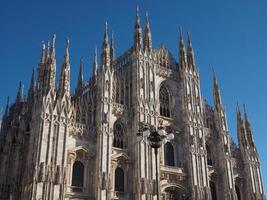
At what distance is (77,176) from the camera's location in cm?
3394

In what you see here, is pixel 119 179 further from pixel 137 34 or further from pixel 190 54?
pixel 190 54

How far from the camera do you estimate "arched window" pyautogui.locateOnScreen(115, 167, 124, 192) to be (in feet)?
118

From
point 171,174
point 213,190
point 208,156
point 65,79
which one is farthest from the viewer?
point 208,156

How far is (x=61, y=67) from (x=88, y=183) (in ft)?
37.3

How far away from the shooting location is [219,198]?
4262 cm

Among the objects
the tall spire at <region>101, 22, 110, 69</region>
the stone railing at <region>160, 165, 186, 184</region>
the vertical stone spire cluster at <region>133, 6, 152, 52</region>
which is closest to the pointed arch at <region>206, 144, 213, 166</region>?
the stone railing at <region>160, 165, 186, 184</region>

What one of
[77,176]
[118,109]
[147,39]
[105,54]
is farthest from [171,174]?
[147,39]

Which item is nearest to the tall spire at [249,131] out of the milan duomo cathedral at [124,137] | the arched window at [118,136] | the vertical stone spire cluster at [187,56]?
the milan duomo cathedral at [124,137]

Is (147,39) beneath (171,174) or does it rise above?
above

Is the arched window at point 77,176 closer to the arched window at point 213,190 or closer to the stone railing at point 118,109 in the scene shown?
the stone railing at point 118,109

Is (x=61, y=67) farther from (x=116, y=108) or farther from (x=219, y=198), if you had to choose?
(x=219, y=198)

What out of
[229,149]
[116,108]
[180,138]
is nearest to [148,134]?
[116,108]

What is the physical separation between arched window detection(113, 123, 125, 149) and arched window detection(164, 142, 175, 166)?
573cm

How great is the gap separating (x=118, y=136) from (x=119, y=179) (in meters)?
4.42
